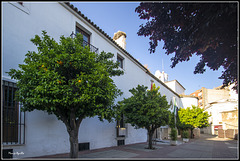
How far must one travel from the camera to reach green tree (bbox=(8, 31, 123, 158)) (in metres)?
5.55

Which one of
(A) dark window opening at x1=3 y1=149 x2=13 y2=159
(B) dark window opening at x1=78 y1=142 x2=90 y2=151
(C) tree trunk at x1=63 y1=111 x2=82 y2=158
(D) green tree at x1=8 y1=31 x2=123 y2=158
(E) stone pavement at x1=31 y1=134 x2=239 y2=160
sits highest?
(D) green tree at x1=8 y1=31 x2=123 y2=158

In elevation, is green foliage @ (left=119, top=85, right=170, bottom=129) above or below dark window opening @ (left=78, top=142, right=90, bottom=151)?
above

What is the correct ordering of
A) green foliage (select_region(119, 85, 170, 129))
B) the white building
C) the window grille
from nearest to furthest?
the window grille
the white building
green foliage (select_region(119, 85, 170, 129))

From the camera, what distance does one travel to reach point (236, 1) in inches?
193

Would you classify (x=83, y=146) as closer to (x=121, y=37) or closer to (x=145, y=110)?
(x=145, y=110)

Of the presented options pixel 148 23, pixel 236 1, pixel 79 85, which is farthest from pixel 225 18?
pixel 79 85

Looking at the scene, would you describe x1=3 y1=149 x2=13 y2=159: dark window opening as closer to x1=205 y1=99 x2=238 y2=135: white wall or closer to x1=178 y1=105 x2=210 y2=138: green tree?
x1=178 y1=105 x2=210 y2=138: green tree

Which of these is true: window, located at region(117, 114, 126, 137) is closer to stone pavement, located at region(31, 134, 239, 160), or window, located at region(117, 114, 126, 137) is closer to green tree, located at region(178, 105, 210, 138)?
stone pavement, located at region(31, 134, 239, 160)

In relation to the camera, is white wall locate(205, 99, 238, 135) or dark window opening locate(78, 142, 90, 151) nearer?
dark window opening locate(78, 142, 90, 151)

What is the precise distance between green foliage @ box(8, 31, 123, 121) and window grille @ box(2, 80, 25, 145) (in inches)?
39.1

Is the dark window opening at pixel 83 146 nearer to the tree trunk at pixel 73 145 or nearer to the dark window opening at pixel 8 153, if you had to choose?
Answer: the tree trunk at pixel 73 145

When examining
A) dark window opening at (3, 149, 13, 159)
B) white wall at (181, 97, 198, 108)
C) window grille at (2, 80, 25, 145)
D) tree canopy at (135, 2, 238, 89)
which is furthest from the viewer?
white wall at (181, 97, 198, 108)

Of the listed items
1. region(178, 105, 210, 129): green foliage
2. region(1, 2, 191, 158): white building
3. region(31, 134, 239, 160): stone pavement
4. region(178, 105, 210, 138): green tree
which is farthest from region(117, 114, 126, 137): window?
region(178, 105, 210, 129): green foliage

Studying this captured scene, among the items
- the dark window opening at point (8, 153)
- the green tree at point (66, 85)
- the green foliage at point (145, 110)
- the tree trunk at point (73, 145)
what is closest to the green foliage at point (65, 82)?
the green tree at point (66, 85)
